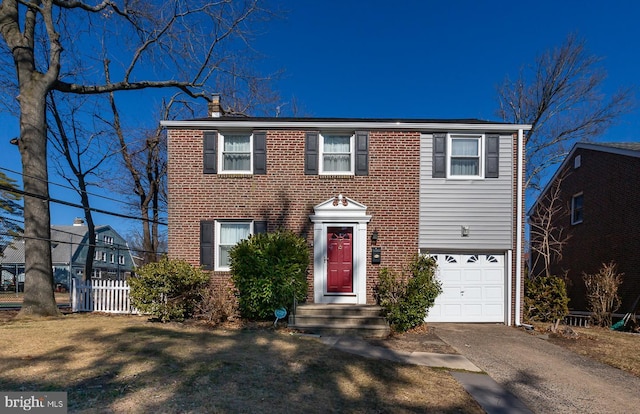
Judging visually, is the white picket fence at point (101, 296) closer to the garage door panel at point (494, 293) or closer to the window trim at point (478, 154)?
the window trim at point (478, 154)

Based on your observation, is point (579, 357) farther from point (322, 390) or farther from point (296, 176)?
point (296, 176)

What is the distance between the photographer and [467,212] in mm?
10773

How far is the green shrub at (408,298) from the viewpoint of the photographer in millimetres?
9219

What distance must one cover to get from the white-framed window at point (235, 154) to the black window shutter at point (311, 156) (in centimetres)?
158

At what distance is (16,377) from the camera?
197 inches

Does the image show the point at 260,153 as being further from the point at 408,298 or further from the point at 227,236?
the point at 408,298

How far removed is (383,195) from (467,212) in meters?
2.39

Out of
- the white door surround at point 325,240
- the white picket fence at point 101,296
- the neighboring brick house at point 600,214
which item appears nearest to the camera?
the white door surround at point 325,240

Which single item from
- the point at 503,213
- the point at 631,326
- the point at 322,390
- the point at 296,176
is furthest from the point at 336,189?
the point at 631,326

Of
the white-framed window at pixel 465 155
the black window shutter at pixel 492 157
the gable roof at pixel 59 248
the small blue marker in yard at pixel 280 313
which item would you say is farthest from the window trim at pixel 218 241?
the gable roof at pixel 59 248

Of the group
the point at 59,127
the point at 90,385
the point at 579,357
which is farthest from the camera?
the point at 59,127

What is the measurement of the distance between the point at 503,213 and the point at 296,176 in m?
5.87

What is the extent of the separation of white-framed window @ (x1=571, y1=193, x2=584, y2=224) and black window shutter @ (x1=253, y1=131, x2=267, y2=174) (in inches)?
568

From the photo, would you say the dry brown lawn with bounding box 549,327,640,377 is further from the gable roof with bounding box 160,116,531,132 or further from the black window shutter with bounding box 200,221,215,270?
the black window shutter with bounding box 200,221,215,270
